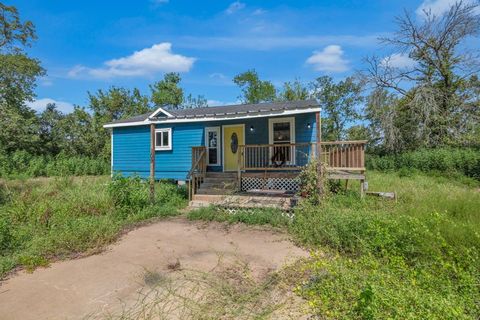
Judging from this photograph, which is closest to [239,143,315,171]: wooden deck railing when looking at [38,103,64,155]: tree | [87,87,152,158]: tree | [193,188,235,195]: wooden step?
[193,188,235,195]: wooden step

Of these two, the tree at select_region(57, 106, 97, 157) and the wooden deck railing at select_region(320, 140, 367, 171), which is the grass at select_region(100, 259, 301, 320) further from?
the tree at select_region(57, 106, 97, 157)

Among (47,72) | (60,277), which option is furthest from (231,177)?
(47,72)

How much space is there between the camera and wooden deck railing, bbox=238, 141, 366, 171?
8.92m

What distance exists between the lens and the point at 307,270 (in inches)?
172

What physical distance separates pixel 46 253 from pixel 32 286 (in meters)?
1.26

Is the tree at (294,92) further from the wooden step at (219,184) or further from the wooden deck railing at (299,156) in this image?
the wooden step at (219,184)

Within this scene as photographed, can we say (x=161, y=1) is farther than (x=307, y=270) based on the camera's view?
Yes

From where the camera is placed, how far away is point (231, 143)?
40.0 feet

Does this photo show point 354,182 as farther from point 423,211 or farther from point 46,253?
point 46,253

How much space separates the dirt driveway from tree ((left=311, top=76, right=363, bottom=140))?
74.9 ft

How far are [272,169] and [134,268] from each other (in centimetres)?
587

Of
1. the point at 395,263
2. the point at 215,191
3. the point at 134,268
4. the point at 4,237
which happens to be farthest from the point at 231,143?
the point at 395,263

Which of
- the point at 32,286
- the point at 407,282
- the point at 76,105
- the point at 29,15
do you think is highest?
the point at 29,15

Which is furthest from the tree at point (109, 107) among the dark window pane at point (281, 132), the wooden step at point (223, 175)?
the dark window pane at point (281, 132)
